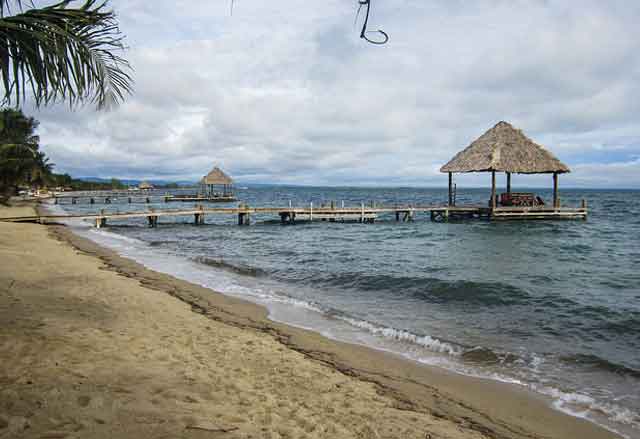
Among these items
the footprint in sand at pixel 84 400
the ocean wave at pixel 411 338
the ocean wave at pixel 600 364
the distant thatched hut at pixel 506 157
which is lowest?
the ocean wave at pixel 600 364

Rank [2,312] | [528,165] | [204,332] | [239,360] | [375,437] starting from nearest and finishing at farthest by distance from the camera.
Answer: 1. [375,437]
2. [239,360]
3. [2,312]
4. [204,332]
5. [528,165]

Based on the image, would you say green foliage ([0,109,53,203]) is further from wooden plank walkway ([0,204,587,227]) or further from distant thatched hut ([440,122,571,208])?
distant thatched hut ([440,122,571,208])

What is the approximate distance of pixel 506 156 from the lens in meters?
30.0

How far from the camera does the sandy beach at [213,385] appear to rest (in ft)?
11.3

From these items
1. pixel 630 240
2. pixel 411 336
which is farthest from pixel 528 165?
pixel 411 336

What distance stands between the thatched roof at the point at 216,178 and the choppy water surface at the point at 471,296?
37.4m

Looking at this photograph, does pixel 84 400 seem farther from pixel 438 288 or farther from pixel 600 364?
pixel 438 288

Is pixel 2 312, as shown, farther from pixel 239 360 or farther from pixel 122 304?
pixel 239 360

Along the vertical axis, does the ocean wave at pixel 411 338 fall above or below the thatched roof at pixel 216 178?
below

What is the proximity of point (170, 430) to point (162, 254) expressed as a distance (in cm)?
1455

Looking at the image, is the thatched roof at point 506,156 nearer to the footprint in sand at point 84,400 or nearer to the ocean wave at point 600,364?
the ocean wave at point 600,364

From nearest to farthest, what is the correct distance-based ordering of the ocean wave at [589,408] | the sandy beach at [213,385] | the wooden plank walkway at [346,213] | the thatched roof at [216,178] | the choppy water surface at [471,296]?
1. the sandy beach at [213,385]
2. the ocean wave at [589,408]
3. the choppy water surface at [471,296]
4. the wooden plank walkway at [346,213]
5. the thatched roof at [216,178]

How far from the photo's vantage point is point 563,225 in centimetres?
3002

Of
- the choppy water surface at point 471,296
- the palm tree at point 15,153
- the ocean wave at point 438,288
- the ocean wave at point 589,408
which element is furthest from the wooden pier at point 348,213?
the ocean wave at point 589,408
